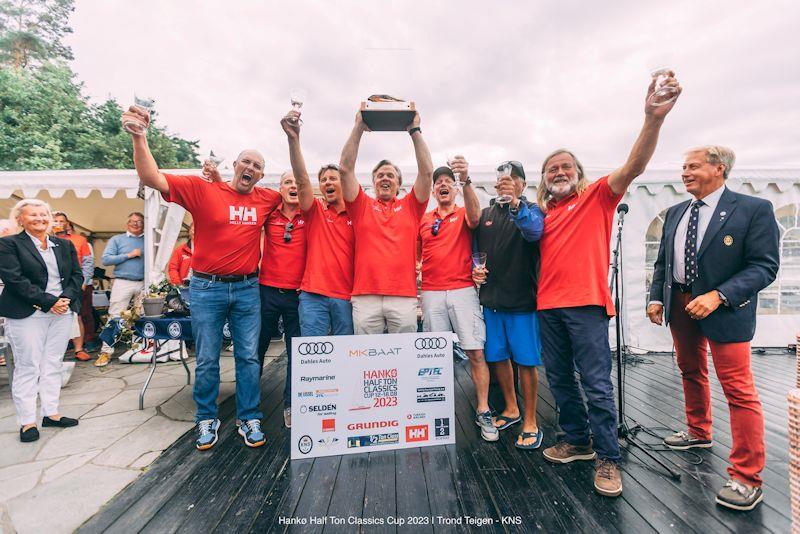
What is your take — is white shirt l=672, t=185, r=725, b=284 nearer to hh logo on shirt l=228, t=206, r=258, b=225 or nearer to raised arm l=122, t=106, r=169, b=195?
hh logo on shirt l=228, t=206, r=258, b=225

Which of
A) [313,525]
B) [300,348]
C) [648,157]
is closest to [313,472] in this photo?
[313,525]

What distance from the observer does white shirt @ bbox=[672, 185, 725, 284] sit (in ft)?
6.66

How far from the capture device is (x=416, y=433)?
7.71 ft

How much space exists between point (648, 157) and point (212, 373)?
10.1ft

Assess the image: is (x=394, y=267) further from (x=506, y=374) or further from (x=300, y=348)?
(x=506, y=374)

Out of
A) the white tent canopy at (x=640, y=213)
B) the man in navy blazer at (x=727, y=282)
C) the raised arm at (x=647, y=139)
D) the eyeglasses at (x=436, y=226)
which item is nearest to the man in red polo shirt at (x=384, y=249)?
the eyeglasses at (x=436, y=226)

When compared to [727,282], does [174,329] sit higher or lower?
lower

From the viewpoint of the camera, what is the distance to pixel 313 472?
2.09m

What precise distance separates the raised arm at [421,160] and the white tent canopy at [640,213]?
2.50 meters

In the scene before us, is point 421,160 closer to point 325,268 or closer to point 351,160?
point 351,160

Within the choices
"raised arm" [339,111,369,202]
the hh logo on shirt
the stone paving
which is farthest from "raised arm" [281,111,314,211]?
the stone paving

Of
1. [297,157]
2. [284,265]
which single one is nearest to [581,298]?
[297,157]

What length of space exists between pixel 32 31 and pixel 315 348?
25451 millimetres

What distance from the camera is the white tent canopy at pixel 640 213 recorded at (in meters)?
4.78
